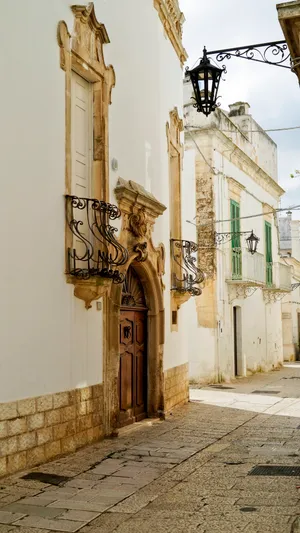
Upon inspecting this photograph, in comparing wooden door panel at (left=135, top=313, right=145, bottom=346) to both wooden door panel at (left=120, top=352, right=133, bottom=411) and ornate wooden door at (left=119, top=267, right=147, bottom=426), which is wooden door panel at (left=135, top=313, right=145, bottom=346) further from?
wooden door panel at (left=120, top=352, right=133, bottom=411)

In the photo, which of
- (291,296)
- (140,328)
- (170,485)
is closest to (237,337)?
(140,328)

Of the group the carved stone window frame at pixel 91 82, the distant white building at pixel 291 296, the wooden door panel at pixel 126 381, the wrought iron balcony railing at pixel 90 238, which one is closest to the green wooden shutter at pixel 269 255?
A: the distant white building at pixel 291 296

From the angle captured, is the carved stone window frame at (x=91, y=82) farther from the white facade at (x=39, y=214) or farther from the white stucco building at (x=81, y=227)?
the white facade at (x=39, y=214)

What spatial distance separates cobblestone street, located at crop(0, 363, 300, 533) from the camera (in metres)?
5.06

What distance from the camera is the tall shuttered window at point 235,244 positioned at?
19297mm

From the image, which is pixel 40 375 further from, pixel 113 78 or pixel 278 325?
pixel 278 325

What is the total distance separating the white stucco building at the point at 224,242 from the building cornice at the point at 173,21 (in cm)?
428

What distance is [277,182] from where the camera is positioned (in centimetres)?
2611

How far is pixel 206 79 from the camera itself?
25.0 ft

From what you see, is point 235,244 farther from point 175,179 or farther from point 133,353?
point 133,353

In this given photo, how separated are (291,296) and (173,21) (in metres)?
19.5

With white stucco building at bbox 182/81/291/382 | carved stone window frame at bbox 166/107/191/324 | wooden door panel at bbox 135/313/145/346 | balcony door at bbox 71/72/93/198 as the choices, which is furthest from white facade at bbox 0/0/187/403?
white stucco building at bbox 182/81/291/382

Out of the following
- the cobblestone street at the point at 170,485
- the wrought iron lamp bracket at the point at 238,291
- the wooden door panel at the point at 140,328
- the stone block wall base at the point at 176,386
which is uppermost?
the wrought iron lamp bracket at the point at 238,291

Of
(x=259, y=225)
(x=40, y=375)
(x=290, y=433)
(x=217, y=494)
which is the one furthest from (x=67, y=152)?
(x=259, y=225)
